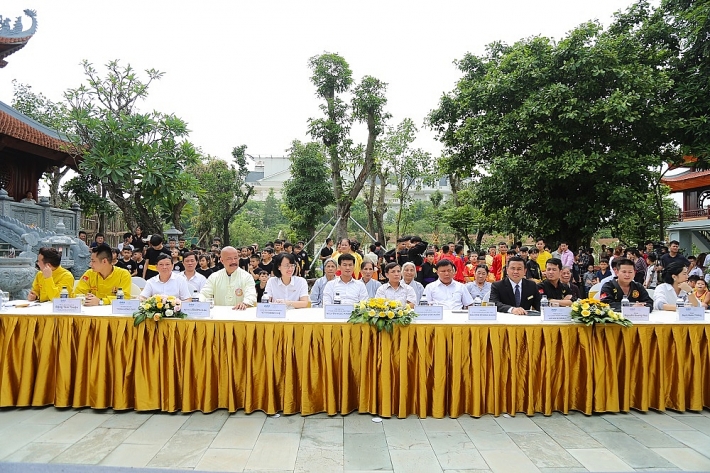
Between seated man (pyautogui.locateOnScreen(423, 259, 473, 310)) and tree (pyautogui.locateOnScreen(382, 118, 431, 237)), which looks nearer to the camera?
seated man (pyautogui.locateOnScreen(423, 259, 473, 310))

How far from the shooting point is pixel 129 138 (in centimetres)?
903

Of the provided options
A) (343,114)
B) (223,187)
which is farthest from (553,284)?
(223,187)

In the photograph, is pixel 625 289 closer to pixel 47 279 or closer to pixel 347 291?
pixel 347 291

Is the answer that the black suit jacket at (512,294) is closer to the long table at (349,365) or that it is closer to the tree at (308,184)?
the long table at (349,365)

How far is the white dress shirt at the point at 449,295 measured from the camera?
4.67 meters

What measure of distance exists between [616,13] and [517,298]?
1103 centimetres

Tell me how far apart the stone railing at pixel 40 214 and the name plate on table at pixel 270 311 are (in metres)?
10.6

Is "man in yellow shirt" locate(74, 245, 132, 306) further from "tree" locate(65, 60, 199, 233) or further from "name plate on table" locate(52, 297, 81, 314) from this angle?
"tree" locate(65, 60, 199, 233)

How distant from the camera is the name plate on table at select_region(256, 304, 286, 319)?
11.8 ft

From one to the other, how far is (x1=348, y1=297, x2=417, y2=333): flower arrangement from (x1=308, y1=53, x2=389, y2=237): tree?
36.2ft

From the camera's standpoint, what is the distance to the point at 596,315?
11.3 feet

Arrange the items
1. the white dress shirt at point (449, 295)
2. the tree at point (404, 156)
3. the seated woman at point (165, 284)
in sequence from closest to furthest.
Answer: the seated woman at point (165, 284) < the white dress shirt at point (449, 295) < the tree at point (404, 156)

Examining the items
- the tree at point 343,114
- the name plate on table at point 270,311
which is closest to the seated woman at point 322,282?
the name plate on table at point 270,311

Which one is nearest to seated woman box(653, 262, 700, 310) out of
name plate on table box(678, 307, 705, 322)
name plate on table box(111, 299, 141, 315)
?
name plate on table box(678, 307, 705, 322)
